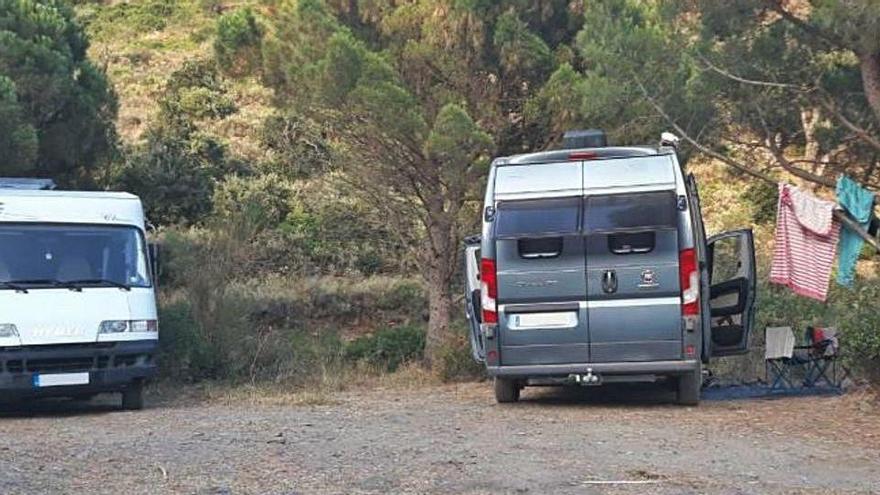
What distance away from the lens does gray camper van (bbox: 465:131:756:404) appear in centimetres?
1166

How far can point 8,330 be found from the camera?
1261cm

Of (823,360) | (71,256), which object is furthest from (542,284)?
(71,256)

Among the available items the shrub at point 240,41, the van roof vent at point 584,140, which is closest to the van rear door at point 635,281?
the van roof vent at point 584,140

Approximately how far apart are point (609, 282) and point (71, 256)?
5993 millimetres

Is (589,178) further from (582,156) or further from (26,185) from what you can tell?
(26,185)

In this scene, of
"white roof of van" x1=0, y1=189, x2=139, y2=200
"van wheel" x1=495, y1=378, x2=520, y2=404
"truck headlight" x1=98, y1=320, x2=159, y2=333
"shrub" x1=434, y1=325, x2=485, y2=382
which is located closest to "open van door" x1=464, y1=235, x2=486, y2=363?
"van wheel" x1=495, y1=378, x2=520, y2=404

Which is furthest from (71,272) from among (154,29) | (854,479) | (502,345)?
(154,29)

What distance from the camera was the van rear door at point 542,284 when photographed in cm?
1183

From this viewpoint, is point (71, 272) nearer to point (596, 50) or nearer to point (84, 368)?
point (84, 368)

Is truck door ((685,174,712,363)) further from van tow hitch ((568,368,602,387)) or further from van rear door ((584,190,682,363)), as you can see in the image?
van tow hitch ((568,368,602,387))

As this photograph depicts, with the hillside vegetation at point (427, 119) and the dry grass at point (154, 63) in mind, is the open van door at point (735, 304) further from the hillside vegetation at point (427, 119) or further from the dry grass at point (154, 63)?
the dry grass at point (154, 63)

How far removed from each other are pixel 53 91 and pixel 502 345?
12294 millimetres

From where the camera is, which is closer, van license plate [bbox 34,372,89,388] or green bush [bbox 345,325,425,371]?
van license plate [bbox 34,372,89,388]

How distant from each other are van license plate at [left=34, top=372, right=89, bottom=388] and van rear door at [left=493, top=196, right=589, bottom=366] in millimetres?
4558
